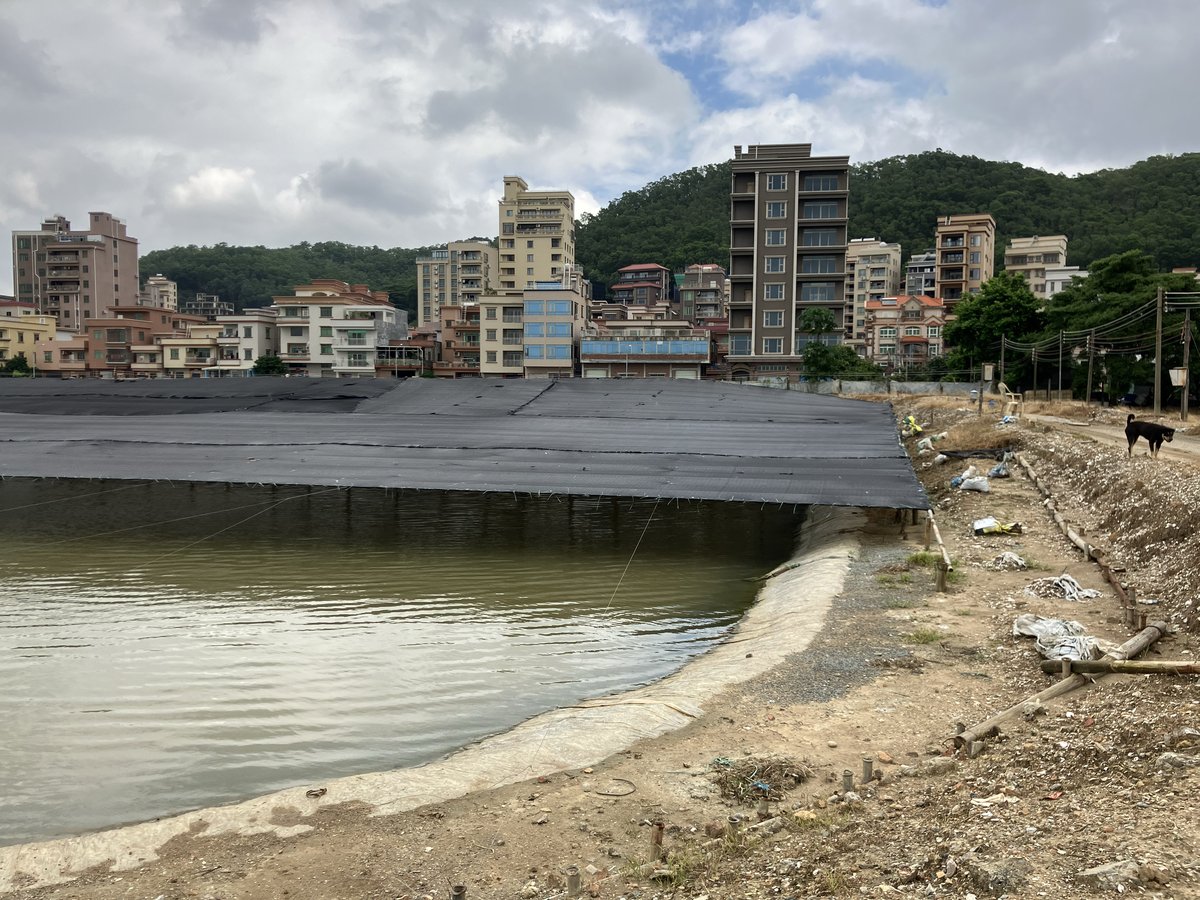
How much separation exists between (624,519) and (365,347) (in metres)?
41.1

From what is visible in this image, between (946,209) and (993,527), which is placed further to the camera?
(946,209)

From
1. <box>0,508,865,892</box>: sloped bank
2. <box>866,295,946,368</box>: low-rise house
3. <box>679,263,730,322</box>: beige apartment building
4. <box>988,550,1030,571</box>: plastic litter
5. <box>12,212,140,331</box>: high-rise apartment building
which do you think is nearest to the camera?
<box>0,508,865,892</box>: sloped bank

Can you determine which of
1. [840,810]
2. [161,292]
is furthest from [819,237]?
[161,292]

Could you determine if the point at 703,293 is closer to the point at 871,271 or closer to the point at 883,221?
the point at 871,271

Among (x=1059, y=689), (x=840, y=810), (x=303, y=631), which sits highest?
(x=1059, y=689)

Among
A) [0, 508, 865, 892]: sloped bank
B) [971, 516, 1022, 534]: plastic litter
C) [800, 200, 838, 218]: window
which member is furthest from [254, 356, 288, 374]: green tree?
[0, 508, 865, 892]: sloped bank

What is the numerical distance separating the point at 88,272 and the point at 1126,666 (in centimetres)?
8367

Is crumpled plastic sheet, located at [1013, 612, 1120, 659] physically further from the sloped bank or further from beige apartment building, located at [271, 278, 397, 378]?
beige apartment building, located at [271, 278, 397, 378]

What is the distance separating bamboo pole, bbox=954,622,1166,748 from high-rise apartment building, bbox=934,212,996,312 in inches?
2627

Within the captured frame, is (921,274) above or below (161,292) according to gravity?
above

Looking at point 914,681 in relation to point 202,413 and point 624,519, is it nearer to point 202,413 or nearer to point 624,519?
point 624,519

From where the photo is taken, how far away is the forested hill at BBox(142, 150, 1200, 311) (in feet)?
234

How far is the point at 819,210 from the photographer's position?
49500 millimetres

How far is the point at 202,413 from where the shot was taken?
18172mm
